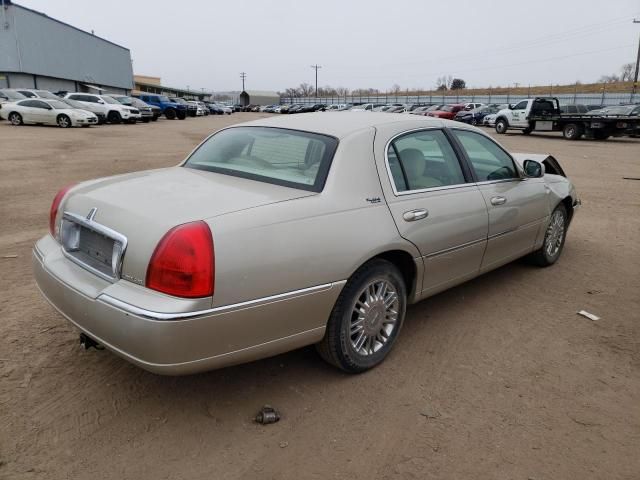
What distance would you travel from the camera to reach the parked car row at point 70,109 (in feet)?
75.6

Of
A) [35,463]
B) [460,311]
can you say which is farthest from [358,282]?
[35,463]

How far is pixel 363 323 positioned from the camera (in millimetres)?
3107

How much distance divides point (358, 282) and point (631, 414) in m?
1.69

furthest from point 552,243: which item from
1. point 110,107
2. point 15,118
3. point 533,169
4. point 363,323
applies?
point 110,107

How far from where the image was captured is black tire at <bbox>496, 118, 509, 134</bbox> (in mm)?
26514

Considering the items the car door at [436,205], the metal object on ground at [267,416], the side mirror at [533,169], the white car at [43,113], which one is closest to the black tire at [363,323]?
the car door at [436,205]

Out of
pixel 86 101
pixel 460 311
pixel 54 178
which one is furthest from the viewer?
pixel 86 101

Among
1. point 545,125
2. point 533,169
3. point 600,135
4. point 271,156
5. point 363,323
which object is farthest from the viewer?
point 545,125

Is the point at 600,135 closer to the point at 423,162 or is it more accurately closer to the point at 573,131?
the point at 573,131

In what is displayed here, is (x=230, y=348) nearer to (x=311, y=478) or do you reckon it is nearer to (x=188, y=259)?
(x=188, y=259)

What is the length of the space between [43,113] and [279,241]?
24.6 metres

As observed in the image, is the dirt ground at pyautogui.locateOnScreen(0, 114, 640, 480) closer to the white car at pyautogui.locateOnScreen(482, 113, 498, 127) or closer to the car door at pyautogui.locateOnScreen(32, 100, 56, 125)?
the car door at pyautogui.locateOnScreen(32, 100, 56, 125)

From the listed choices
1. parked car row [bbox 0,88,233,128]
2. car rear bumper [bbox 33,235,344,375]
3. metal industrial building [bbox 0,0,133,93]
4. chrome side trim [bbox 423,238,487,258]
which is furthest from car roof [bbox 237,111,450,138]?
metal industrial building [bbox 0,0,133,93]

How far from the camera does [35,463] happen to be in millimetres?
2338
